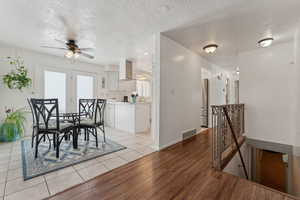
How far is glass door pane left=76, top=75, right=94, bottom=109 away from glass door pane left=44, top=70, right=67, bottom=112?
0.45m

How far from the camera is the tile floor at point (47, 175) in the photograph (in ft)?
4.96

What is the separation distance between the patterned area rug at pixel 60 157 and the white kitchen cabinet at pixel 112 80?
2883 millimetres

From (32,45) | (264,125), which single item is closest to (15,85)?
(32,45)

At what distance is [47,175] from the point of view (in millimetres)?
1843

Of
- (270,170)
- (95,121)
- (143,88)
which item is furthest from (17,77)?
(270,170)

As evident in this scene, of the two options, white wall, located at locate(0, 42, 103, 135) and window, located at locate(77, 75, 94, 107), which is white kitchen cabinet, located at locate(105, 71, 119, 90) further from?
white wall, located at locate(0, 42, 103, 135)

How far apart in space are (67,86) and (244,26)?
5.44 metres

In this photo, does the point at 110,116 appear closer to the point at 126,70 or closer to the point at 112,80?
the point at 112,80

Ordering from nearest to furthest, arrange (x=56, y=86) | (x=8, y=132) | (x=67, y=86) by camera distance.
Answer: (x=8, y=132)
(x=56, y=86)
(x=67, y=86)

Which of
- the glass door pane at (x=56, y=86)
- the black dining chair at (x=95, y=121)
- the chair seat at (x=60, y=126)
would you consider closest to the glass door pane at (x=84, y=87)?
the glass door pane at (x=56, y=86)

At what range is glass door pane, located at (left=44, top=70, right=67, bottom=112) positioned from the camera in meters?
4.20

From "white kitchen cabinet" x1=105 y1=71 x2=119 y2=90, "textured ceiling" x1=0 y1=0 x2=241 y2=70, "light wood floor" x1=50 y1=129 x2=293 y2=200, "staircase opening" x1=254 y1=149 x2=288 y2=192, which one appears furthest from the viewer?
"white kitchen cabinet" x1=105 y1=71 x2=119 y2=90

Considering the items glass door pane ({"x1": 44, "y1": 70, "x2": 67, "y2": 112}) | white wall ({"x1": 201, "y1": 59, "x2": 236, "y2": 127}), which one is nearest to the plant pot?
glass door pane ({"x1": 44, "y1": 70, "x2": 67, "y2": 112})

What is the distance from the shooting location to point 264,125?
365cm
